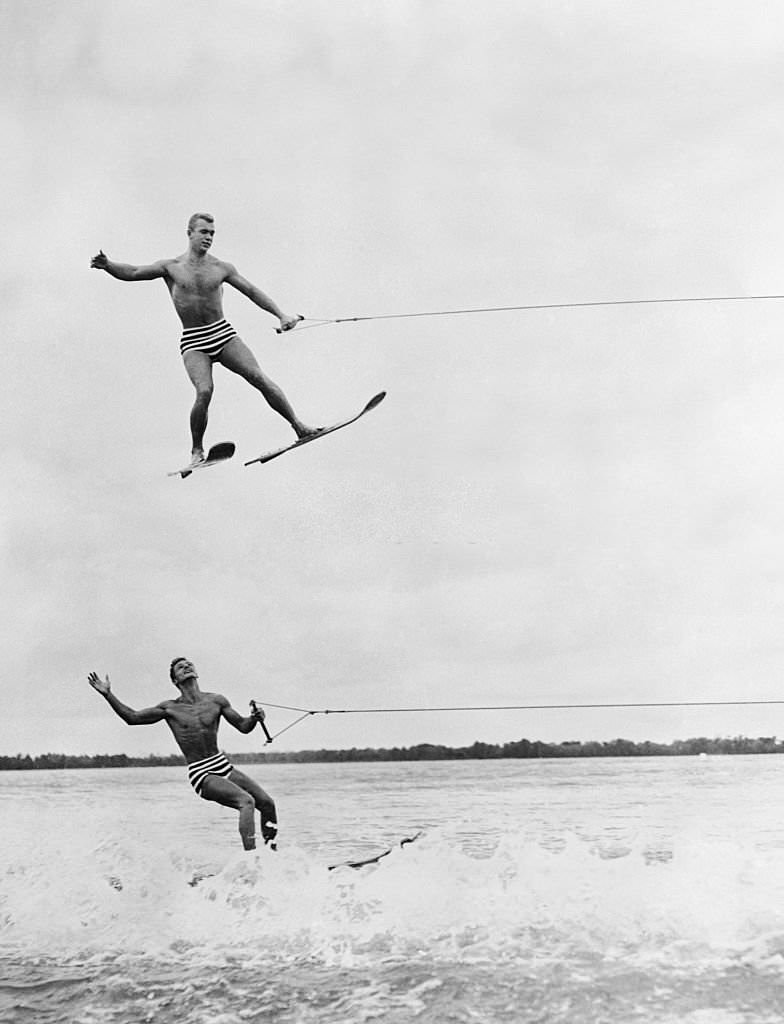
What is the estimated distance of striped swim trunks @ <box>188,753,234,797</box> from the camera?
1248cm

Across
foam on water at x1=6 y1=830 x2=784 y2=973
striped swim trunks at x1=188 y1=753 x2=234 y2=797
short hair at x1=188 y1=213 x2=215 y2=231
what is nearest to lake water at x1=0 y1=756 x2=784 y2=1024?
foam on water at x1=6 y1=830 x2=784 y2=973

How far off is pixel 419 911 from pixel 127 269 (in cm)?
642

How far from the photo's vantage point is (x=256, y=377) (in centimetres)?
1173

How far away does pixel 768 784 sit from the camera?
3456 cm

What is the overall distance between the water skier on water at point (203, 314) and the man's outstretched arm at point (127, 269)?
0.01 meters

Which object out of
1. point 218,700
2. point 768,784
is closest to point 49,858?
point 218,700

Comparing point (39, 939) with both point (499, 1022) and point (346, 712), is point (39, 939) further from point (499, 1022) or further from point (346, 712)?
point (499, 1022)

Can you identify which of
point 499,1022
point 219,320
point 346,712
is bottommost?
point 499,1022

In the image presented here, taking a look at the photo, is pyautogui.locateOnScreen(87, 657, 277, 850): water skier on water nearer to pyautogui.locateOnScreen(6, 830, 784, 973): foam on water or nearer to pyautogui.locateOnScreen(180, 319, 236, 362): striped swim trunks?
pyautogui.locateOnScreen(6, 830, 784, 973): foam on water

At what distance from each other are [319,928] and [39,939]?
9.35ft

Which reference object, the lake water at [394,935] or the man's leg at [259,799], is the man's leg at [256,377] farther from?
the lake water at [394,935]

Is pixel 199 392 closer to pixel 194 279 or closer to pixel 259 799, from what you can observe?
pixel 194 279

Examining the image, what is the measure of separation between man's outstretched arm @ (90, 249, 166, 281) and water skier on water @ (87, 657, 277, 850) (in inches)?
146

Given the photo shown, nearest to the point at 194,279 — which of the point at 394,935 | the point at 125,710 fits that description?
the point at 125,710
